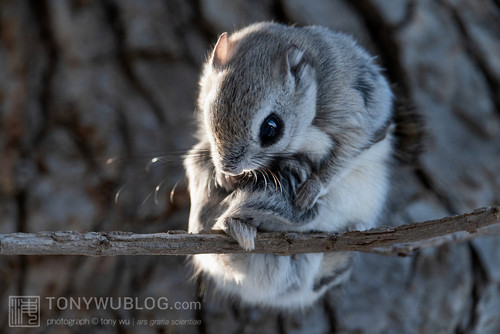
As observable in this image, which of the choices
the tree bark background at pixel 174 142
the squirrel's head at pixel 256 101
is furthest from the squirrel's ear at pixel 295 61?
the tree bark background at pixel 174 142

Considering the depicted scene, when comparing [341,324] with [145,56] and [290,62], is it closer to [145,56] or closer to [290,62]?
[290,62]

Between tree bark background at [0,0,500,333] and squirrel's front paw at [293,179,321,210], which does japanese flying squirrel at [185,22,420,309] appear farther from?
tree bark background at [0,0,500,333]

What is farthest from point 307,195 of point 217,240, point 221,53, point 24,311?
point 24,311

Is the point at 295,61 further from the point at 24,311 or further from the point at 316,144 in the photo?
the point at 24,311

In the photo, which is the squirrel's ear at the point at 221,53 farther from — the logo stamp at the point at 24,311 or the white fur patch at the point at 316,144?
the logo stamp at the point at 24,311

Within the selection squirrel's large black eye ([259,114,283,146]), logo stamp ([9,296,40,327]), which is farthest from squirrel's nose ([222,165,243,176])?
logo stamp ([9,296,40,327])

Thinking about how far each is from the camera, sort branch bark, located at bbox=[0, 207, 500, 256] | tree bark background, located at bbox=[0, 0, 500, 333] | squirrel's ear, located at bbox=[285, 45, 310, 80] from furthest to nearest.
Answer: tree bark background, located at bbox=[0, 0, 500, 333] < squirrel's ear, located at bbox=[285, 45, 310, 80] < branch bark, located at bbox=[0, 207, 500, 256]

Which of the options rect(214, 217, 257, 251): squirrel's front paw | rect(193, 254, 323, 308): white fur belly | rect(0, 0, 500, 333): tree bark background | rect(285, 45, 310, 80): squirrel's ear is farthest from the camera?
rect(0, 0, 500, 333): tree bark background
